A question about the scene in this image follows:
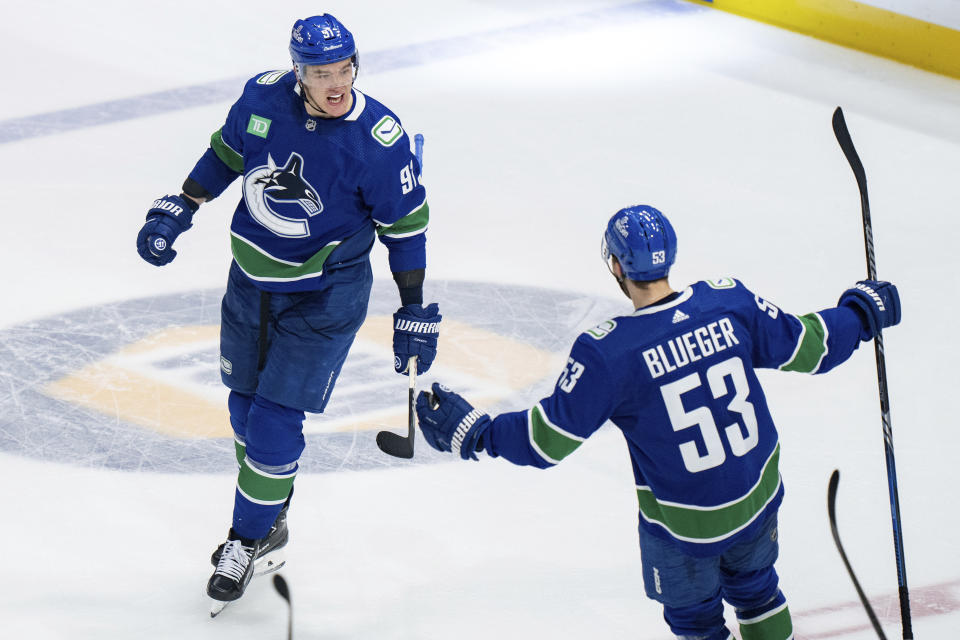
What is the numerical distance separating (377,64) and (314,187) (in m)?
4.67

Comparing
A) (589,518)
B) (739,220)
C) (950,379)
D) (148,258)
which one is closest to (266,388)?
(148,258)

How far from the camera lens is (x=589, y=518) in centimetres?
410

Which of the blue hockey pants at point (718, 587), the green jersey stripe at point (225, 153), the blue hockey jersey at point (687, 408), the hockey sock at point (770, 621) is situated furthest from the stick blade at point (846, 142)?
the green jersey stripe at point (225, 153)

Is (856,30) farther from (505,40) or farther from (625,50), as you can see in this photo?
(505,40)

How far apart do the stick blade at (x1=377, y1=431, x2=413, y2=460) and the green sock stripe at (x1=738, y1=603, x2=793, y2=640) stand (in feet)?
2.88

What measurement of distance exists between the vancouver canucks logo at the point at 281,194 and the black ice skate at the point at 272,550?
0.83 m

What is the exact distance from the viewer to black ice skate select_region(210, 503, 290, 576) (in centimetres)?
380

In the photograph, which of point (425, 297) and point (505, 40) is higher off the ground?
point (505, 40)

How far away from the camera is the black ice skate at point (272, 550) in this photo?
3799 millimetres

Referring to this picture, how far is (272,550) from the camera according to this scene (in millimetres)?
3848

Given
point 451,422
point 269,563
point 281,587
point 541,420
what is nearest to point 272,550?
point 269,563

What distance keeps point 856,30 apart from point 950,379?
12.7ft

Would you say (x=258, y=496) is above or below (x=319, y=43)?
below

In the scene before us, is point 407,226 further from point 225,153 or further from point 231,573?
point 231,573
